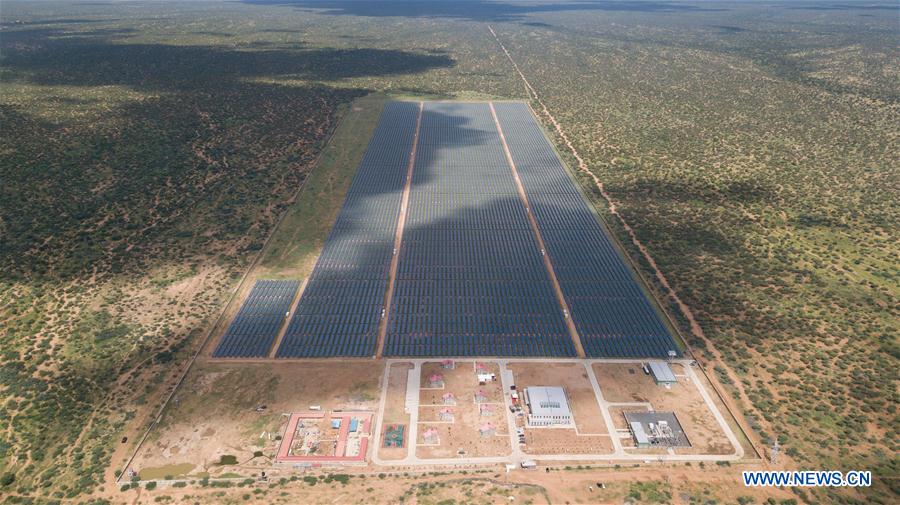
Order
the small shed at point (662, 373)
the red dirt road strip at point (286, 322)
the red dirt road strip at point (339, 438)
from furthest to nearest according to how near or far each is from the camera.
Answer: the red dirt road strip at point (286, 322), the small shed at point (662, 373), the red dirt road strip at point (339, 438)

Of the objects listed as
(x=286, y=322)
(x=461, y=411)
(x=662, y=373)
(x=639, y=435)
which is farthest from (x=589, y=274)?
(x=286, y=322)

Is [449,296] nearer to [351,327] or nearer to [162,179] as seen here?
[351,327]

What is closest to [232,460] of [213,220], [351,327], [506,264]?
[351,327]

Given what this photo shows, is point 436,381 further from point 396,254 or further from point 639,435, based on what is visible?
point 396,254

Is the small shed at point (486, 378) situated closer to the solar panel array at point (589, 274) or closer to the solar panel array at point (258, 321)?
the solar panel array at point (589, 274)

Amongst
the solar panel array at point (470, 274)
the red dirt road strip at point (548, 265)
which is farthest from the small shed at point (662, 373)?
the solar panel array at point (470, 274)

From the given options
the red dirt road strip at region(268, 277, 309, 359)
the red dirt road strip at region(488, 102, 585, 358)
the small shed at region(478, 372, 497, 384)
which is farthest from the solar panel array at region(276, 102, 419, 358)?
the red dirt road strip at region(488, 102, 585, 358)
